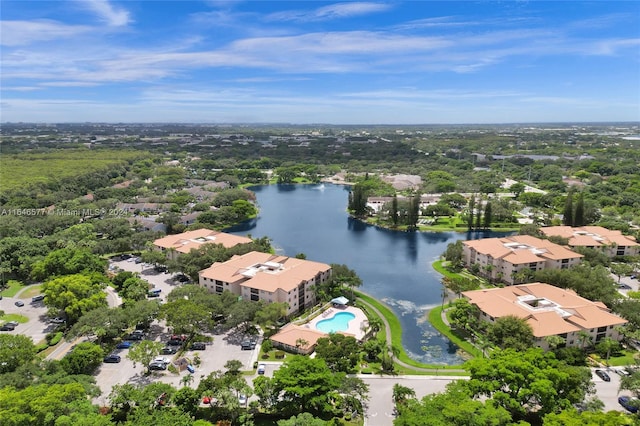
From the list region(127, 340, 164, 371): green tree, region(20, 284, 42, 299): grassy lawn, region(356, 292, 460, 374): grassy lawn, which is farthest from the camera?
region(20, 284, 42, 299): grassy lawn

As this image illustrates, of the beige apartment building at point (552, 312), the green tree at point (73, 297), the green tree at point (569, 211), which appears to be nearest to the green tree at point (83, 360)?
the green tree at point (73, 297)

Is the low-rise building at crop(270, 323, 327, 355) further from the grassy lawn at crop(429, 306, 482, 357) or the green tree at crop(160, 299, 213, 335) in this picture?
the grassy lawn at crop(429, 306, 482, 357)

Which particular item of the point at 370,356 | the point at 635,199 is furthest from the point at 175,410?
the point at 635,199

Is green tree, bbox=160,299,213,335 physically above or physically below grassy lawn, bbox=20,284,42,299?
above

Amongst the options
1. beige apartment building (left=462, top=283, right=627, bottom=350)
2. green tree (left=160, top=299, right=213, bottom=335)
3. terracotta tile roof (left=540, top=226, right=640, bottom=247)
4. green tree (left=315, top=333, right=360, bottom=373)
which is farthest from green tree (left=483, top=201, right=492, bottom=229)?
green tree (left=160, top=299, right=213, bottom=335)

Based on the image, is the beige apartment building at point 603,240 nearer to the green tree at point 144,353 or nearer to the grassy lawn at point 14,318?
the green tree at point 144,353

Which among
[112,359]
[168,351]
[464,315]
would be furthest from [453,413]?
[112,359]
